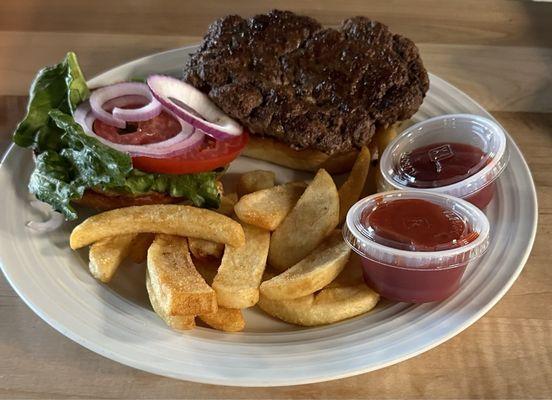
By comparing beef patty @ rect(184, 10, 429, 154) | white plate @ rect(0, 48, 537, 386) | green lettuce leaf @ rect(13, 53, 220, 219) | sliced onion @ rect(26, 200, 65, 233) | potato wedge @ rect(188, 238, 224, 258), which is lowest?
white plate @ rect(0, 48, 537, 386)

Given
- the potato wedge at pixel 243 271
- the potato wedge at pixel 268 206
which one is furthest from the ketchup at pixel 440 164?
the potato wedge at pixel 243 271

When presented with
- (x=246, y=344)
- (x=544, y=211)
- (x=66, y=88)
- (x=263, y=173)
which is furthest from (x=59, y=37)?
(x=544, y=211)

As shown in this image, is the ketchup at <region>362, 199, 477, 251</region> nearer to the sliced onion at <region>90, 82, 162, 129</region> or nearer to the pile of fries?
the pile of fries

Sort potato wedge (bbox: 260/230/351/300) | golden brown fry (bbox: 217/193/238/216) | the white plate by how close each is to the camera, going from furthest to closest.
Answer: golden brown fry (bbox: 217/193/238/216) < potato wedge (bbox: 260/230/351/300) < the white plate

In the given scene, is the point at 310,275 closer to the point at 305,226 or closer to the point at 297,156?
the point at 305,226

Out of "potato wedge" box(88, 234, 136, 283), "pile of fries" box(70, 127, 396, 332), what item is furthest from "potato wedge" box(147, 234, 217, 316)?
"potato wedge" box(88, 234, 136, 283)

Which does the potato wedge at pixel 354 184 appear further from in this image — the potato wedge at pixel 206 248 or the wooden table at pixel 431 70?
the wooden table at pixel 431 70
